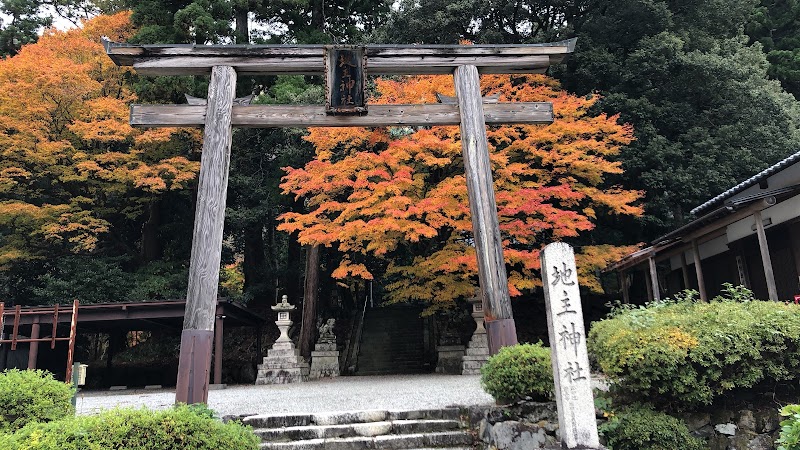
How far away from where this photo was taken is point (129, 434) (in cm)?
389

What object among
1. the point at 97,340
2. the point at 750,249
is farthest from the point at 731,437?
the point at 97,340

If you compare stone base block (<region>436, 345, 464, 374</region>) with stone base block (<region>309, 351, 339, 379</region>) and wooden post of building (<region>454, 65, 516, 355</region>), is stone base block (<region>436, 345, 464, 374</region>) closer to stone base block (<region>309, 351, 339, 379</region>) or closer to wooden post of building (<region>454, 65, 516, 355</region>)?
stone base block (<region>309, 351, 339, 379</region>)

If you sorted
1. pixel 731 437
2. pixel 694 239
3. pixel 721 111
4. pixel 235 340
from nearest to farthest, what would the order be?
pixel 731 437 < pixel 694 239 < pixel 721 111 < pixel 235 340

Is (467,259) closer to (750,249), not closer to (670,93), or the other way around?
(750,249)

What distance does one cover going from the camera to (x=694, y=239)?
11883 mm

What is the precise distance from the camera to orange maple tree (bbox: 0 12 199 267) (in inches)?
647

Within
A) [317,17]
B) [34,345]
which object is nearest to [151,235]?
[34,345]

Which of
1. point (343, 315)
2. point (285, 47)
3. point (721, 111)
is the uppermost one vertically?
point (721, 111)

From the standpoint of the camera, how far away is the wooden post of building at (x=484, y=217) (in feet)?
24.3

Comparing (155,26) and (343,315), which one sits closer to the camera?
(155,26)

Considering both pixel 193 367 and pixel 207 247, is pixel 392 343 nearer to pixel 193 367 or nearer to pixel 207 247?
pixel 207 247

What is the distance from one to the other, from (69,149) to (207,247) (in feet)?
43.7

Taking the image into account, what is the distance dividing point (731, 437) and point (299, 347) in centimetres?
1394

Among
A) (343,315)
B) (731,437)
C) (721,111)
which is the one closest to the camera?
(731,437)
